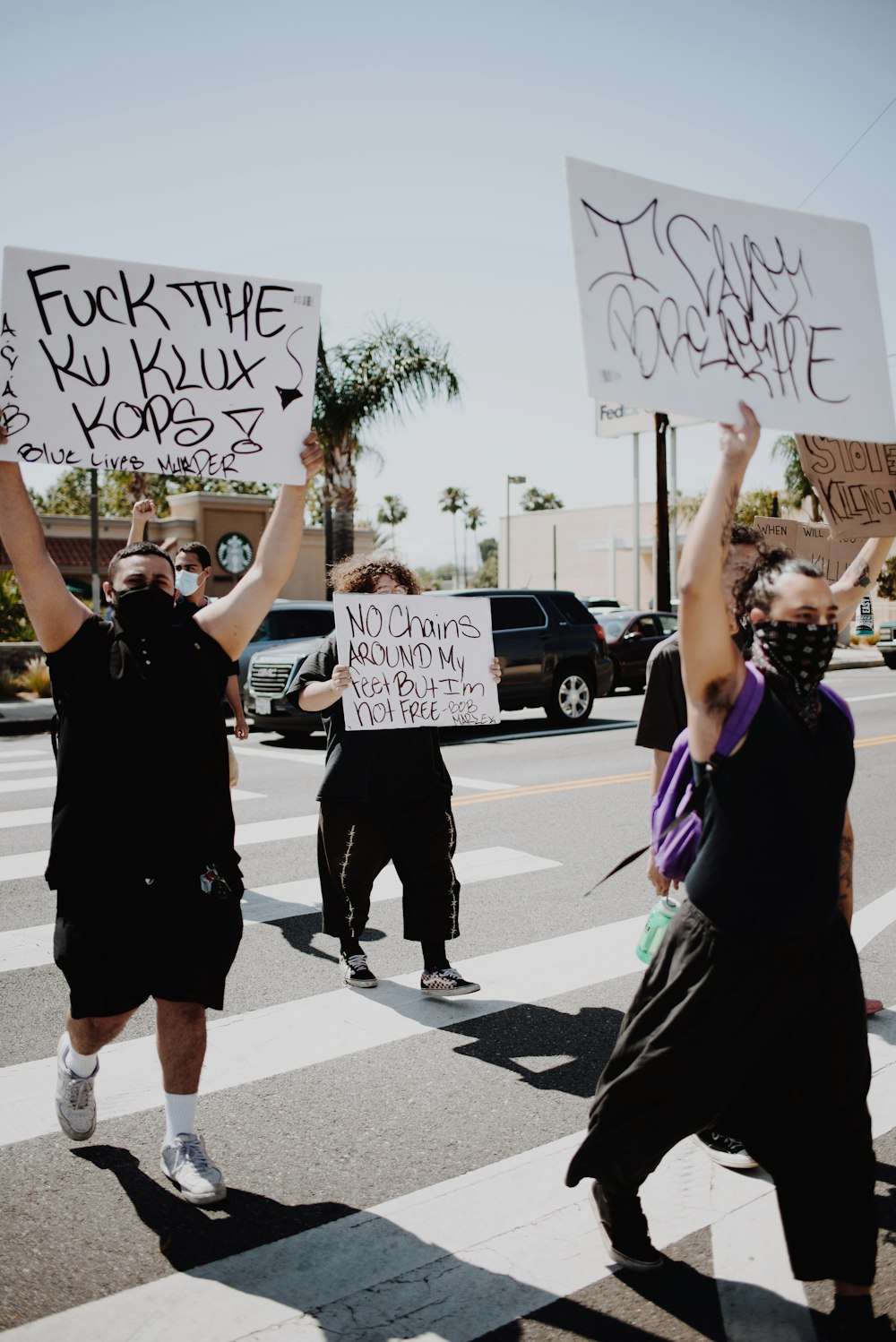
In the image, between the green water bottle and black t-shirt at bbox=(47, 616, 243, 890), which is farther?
the green water bottle

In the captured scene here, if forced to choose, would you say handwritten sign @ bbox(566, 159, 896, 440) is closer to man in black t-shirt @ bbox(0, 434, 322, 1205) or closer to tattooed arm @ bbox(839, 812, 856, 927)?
man in black t-shirt @ bbox(0, 434, 322, 1205)

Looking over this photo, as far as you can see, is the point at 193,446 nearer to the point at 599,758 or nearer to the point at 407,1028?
the point at 407,1028

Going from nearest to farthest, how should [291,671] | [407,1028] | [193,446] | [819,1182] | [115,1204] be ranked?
1. [819,1182]
2. [115,1204]
3. [193,446]
4. [407,1028]
5. [291,671]

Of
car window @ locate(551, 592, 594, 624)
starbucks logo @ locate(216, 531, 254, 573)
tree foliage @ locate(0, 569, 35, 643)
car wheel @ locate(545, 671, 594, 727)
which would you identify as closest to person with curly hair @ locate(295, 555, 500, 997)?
car wheel @ locate(545, 671, 594, 727)

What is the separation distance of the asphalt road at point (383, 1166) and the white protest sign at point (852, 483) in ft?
5.84

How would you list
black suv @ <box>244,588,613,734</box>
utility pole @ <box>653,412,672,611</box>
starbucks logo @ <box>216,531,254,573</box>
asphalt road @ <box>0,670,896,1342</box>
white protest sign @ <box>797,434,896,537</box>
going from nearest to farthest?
1. asphalt road @ <box>0,670,896,1342</box>
2. white protest sign @ <box>797,434,896,537</box>
3. black suv @ <box>244,588,613,734</box>
4. utility pole @ <box>653,412,672,611</box>
5. starbucks logo @ <box>216,531,254,573</box>

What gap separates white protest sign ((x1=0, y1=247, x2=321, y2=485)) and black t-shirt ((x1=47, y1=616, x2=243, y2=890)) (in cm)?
57

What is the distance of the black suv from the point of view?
1459cm

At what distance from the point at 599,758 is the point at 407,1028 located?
25.2 ft

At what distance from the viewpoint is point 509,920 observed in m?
6.07

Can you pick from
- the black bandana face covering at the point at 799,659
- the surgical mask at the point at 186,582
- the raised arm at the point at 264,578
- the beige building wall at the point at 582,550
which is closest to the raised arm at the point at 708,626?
the black bandana face covering at the point at 799,659

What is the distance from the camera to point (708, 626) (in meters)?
2.48

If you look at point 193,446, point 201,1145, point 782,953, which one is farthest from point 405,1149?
point 193,446

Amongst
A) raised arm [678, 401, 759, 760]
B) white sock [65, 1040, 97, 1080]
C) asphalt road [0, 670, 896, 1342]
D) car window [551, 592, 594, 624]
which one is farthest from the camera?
car window [551, 592, 594, 624]
